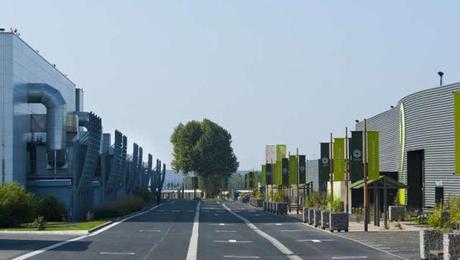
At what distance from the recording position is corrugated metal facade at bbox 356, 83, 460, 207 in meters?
60.8

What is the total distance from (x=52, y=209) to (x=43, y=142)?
16.0 m

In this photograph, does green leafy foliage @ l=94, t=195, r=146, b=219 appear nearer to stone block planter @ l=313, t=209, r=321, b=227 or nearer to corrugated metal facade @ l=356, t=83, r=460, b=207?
stone block planter @ l=313, t=209, r=321, b=227

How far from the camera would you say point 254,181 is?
466 ft

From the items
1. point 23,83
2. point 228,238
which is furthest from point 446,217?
point 23,83

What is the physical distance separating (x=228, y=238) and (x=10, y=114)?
35630 millimetres

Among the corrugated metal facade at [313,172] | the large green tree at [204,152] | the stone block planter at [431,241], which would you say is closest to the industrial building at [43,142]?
the stone block planter at [431,241]

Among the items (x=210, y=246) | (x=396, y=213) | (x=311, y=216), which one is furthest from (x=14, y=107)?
(x=210, y=246)

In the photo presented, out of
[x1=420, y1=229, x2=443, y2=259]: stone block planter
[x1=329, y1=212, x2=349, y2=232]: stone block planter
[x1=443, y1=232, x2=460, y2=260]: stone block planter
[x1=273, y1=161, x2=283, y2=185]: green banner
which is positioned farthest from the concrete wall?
[x1=443, y1=232, x2=460, y2=260]: stone block planter

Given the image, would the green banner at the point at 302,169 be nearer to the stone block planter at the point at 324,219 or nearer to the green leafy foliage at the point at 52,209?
the green leafy foliage at the point at 52,209

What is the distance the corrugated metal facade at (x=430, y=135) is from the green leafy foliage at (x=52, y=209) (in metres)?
25.4

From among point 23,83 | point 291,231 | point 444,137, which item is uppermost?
point 23,83

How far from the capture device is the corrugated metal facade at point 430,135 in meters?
60.8

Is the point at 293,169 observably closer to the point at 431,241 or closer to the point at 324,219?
the point at 324,219

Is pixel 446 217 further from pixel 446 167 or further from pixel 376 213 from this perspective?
pixel 446 167
